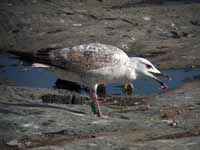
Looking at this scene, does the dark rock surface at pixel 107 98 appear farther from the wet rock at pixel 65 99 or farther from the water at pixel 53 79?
the water at pixel 53 79

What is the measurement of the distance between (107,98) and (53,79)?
243 centimetres

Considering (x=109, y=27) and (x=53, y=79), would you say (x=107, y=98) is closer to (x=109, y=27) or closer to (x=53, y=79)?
(x=53, y=79)

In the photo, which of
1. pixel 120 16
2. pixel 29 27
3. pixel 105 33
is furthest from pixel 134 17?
pixel 29 27

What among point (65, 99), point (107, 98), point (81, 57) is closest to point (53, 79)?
point (107, 98)

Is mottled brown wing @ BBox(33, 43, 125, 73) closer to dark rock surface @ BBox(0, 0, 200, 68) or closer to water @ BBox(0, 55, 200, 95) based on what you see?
water @ BBox(0, 55, 200, 95)

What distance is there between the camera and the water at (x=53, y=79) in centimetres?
1248

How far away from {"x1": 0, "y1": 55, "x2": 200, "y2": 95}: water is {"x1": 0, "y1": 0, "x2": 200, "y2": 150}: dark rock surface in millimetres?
385

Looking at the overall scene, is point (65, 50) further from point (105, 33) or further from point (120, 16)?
point (120, 16)

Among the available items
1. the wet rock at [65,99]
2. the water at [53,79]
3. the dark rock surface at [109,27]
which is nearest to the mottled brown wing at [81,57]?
the wet rock at [65,99]

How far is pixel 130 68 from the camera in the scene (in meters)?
9.84

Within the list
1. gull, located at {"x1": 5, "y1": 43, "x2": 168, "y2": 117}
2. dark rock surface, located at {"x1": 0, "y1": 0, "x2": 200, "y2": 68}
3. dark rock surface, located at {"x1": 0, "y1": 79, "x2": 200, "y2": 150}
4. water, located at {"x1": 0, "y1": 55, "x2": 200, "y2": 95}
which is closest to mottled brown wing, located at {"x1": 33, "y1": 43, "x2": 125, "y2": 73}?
gull, located at {"x1": 5, "y1": 43, "x2": 168, "y2": 117}

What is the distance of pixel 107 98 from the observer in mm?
11367

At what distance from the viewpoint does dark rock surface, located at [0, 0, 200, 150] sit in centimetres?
802

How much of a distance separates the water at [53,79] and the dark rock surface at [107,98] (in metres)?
0.39
